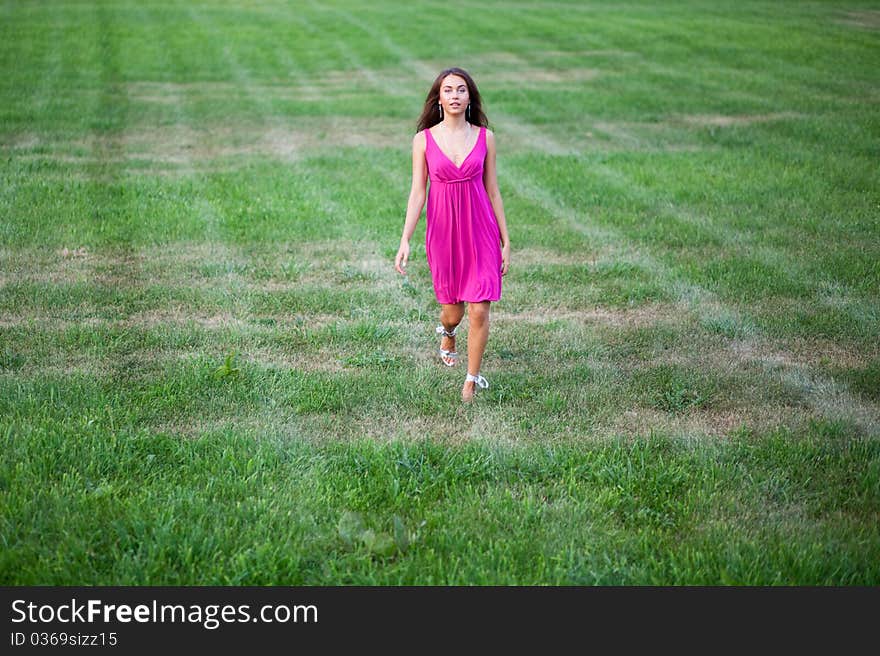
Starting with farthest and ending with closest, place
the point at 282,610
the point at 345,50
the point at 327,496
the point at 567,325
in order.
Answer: the point at 345,50 → the point at 567,325 → the point at 327,496 → the point at 282,610

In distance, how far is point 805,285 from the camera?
7.59 metres

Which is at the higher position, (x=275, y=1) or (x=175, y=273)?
(x=275, y=1)

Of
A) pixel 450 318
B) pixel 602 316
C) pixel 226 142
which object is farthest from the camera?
pixel 226 142

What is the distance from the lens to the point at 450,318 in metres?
6.09

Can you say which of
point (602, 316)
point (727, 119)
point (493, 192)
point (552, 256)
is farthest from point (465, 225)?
point (727, 119)

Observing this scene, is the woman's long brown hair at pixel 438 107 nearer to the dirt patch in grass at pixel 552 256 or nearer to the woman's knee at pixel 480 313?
the woman's knee at pixel 480 313

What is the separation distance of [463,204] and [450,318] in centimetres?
74

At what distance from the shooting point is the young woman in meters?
5.69

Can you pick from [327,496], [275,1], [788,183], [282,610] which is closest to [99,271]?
[327,496]

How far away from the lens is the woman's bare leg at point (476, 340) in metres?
5.67

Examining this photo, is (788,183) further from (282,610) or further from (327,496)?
(282,610)

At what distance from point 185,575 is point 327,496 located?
2.64 feet

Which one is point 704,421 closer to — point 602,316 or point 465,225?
point 465,225

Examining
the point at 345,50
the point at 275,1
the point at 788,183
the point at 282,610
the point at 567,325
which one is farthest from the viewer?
the point at 275,1
